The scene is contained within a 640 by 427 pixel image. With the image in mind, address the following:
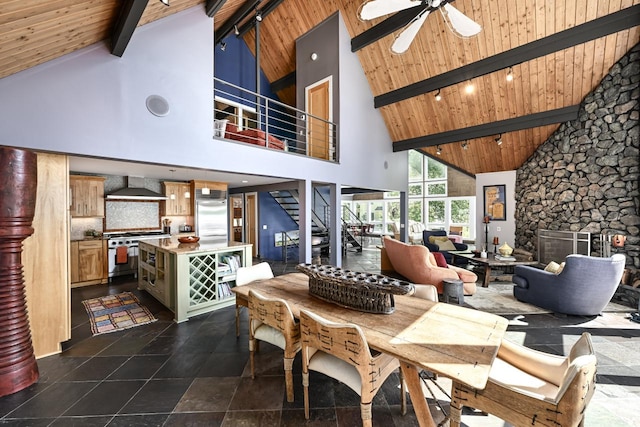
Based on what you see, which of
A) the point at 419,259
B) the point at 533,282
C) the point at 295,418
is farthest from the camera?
the point at 419,259

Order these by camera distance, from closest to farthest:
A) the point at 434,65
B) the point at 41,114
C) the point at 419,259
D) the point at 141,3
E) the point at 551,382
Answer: the point at 551,382 → the point at 141,3 → the point at 41,114 → the point at 419,259 → the point at 434,65

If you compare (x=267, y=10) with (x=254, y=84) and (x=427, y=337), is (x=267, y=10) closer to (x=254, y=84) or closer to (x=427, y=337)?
(x=254, y=84)

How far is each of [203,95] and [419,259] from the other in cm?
407

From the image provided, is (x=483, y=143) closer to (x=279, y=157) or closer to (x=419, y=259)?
(x=419, y=259)

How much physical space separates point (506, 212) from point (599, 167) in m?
2.59

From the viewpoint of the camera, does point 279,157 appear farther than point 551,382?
Yes

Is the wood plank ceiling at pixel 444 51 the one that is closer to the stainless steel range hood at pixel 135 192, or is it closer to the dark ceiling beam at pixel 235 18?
the dark ceiling beam at pixel 235 18

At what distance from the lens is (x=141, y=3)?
7.23ft

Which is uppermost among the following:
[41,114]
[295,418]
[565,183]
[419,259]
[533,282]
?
[41,114]

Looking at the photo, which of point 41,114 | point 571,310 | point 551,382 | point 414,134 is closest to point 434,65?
point 414,134

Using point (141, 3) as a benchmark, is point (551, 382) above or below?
below

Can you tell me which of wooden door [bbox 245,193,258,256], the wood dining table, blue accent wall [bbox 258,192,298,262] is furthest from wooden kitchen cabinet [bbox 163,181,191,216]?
the wood dining table

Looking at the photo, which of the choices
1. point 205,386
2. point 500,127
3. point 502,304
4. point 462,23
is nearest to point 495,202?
point 500,127

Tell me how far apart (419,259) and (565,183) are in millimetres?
4264
